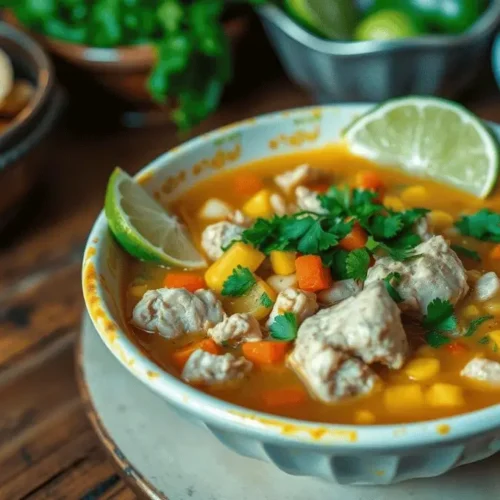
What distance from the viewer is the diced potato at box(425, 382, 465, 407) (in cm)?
167

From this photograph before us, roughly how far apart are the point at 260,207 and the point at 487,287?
0.70 m

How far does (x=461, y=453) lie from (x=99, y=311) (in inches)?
33.7

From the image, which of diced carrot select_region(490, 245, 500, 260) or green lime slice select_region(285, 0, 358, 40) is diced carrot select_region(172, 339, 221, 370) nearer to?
diced carrot select_region(490, 245, 500, 260)

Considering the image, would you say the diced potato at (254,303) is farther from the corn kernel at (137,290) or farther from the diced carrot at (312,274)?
the corn kernel at (137,290)

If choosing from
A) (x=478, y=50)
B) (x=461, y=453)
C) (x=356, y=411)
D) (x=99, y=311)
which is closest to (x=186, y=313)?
(x=99, y=311)

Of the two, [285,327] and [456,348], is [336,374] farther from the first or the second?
[456,348]

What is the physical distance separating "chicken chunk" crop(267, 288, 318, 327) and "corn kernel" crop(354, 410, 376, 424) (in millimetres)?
268

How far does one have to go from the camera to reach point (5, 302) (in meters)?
2.62

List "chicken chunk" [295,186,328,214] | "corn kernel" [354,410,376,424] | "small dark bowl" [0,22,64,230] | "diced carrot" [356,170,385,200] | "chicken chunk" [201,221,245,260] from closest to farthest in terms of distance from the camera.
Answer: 1. "corn kernel" [354,410,376,424]
2. "chicken chunk" [201,221,245,260]
3. "chicken chunk" [295,186,328,214]
4. "diced carrot" [356,170,385,200]
5. "small dark bowl" [0,22,64,230]

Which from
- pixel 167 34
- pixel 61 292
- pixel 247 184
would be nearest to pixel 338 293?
pixel 247 184

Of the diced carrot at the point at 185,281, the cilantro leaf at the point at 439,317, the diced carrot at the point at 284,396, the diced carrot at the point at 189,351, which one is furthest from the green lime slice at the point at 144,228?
the cilantro leaf at the point at 439,317

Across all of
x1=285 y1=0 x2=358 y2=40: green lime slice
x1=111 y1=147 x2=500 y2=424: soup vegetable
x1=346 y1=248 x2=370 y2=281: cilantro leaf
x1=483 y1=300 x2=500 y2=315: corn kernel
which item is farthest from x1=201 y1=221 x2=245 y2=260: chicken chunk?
x1=285 y1=0 x2=358 y2=40: green lime slice

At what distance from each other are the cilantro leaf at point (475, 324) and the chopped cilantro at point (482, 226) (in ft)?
1.03

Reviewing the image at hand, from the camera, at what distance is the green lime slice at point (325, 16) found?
3.02 metres
